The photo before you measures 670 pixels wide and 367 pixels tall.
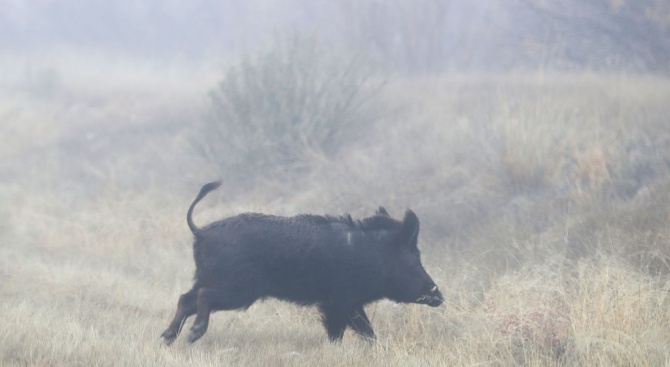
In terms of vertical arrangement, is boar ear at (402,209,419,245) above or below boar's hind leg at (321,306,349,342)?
above

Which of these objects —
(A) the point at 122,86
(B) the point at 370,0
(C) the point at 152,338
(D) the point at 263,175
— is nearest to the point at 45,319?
(C) the point at 152,338

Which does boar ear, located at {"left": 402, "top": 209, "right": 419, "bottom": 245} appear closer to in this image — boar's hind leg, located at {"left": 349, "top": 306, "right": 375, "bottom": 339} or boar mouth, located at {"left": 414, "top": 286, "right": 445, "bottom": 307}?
boar mouth, located at {"left": 414, "top": 286, "right": 445, "bottom": 307}

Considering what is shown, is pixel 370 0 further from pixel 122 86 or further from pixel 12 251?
pixel 12 251

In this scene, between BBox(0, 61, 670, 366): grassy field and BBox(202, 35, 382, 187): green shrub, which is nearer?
BBox(0, 61, 670, 366): grassy field

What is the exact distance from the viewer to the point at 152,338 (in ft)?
21.9

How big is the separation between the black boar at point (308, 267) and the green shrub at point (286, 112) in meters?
8.22

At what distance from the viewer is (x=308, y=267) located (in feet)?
21.8

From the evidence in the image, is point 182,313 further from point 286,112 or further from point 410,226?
point 286,112

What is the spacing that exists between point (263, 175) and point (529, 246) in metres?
7.29

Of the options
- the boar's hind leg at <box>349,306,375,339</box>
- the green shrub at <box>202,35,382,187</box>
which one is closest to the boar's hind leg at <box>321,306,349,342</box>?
the boar's hind leg at <box>349,306,375,339</box>

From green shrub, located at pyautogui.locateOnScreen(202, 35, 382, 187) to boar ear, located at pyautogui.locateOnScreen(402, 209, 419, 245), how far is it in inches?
323

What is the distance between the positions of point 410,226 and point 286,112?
9077mm

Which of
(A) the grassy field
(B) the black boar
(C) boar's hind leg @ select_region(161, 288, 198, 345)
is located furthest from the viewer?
(C) boar's hind leg @ select_region(161, 288, 198, 345)

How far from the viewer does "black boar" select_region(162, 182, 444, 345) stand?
645 cm
